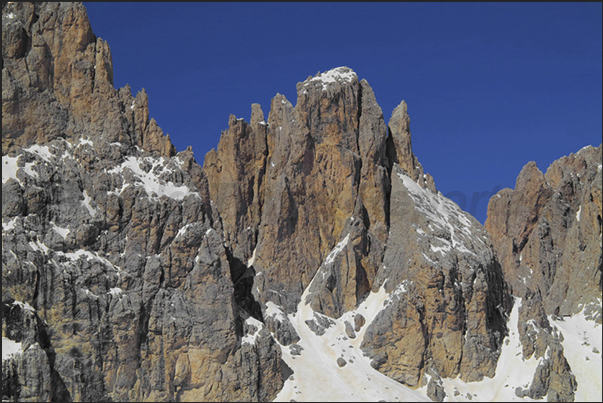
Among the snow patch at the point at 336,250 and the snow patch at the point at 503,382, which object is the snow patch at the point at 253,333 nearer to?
the snow patch at the point at 336,250

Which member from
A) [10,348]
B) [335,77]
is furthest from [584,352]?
[10,348]

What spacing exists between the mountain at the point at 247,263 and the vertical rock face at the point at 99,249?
0.34 metres

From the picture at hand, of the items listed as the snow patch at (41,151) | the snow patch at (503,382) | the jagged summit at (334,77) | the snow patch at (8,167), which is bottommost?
the snow patch at (503,382)

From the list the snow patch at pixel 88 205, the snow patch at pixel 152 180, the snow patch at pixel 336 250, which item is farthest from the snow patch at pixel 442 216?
the snow patch at pixel 88 205

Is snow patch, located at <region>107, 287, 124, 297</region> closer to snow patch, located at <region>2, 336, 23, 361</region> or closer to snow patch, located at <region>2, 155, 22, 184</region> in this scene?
snow patch, located at <region>2, 336, 23, 361</region>

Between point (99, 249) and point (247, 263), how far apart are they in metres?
40.5

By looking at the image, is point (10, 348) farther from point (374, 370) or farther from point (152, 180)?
point (374, 370)

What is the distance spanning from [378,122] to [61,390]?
8884 cm

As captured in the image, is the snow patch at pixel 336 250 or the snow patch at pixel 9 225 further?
the snow patch at pixel 336 250

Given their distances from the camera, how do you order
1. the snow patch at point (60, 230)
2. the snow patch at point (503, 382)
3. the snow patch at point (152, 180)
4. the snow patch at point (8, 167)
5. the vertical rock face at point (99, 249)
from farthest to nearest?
the snow patch at point (503, 382) → the snow patch at point (152, 180) → the snow patch at point (60, 230) → the snow patch at point (8, 167) → the vertical rock face at point (99, 249)

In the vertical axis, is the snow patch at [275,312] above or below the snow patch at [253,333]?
above

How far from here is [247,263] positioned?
18562 cm

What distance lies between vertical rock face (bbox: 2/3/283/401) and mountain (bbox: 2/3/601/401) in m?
0.34

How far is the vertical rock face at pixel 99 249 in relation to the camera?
144875mm
